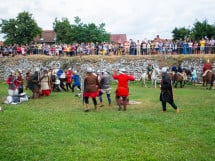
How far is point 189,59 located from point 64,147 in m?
22.7

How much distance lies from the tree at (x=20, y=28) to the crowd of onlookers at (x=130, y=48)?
1843 cm

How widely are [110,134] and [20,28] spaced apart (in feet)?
156

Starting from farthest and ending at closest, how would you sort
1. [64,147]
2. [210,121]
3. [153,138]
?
1. [210,121]
2. [153,138]
3. [64,147]

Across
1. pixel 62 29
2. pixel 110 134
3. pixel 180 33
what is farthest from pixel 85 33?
pixel 110 134

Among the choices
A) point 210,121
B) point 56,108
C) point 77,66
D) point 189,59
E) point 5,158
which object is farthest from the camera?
point 77,66

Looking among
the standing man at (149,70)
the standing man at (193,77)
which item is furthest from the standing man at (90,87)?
the standing man at (193,77)

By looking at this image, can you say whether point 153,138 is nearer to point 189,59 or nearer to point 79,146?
point 79,146

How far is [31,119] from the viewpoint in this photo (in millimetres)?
12992

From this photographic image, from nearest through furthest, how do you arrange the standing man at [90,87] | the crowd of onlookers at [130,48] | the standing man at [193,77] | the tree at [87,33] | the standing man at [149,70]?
1. the standing man at [90,87]
2. the standing man at [193,77]
3. the standing man at [149,70]
4. the crowd of onlookers at [130,48]
5. the tree at [87,33]

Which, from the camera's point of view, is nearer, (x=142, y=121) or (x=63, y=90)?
(x=142, y=121)

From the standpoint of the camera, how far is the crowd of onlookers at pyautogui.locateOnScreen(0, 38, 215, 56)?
103ft

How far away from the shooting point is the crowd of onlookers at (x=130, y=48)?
31266mm

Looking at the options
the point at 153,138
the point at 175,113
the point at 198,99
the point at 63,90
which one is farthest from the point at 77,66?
the point at 153,138

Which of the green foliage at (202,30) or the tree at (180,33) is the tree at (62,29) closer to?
the tree at (180,33)
